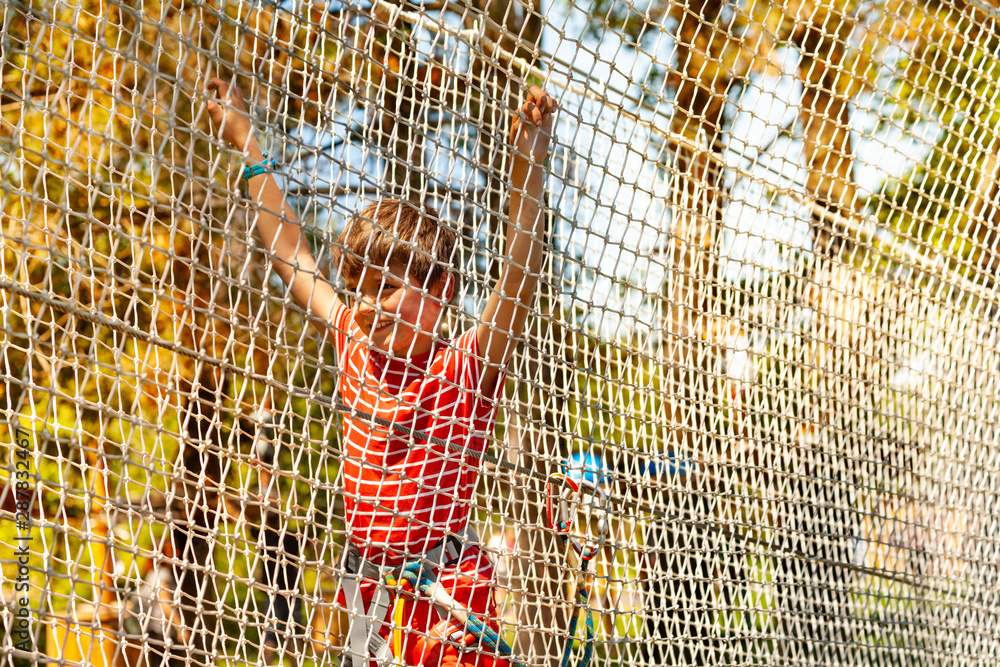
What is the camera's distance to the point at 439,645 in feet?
3.33

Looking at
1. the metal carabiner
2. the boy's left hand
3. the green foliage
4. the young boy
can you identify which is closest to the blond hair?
the young boy

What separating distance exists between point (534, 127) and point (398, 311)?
0.84 feet

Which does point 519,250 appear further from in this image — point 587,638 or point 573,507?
point 587,638

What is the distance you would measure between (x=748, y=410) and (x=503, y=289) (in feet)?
1.58

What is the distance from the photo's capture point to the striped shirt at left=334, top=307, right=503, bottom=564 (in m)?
0.97

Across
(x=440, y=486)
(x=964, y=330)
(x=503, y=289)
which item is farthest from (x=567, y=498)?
(x=964, y=330)

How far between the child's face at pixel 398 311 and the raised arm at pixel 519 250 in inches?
2.5

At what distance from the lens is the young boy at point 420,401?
0.95m

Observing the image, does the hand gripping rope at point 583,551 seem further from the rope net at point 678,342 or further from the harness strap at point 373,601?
the harness strap at point 373,601

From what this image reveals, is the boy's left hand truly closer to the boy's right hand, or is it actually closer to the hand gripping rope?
the boy's right hand

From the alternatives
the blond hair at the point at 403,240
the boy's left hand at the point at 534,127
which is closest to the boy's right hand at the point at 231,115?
the blond hair at the point at 403,240

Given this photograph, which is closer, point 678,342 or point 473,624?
point 473,624

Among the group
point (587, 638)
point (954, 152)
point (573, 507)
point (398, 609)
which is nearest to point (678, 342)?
point (573, 507)

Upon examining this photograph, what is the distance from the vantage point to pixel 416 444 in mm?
950
